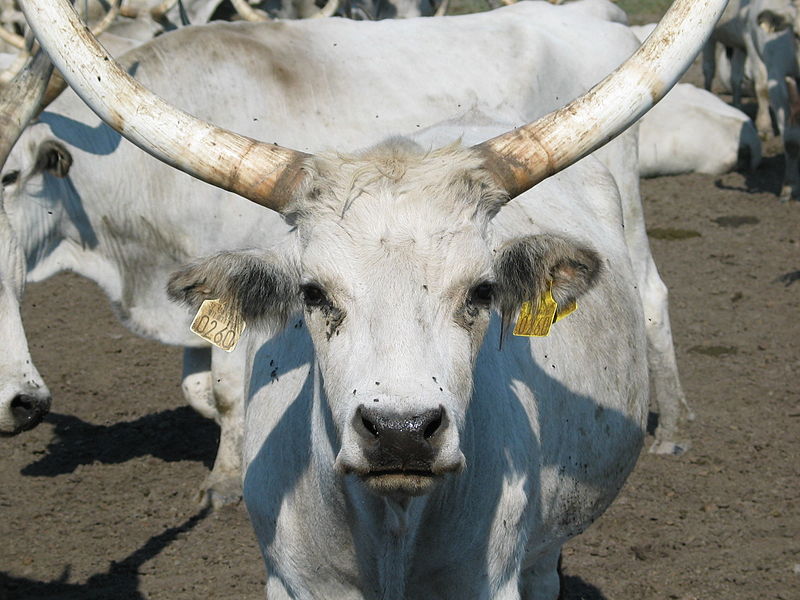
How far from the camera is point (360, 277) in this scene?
298 cm

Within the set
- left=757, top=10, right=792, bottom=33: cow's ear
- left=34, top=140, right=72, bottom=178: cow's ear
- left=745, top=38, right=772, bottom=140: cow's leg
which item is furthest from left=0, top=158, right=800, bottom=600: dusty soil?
left=745, top=38, right=772, bottom=140: cow's leg

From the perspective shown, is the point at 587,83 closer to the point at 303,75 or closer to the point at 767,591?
the point at 303,75

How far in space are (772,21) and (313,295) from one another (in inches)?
422

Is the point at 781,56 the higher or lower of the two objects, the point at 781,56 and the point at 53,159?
the higher

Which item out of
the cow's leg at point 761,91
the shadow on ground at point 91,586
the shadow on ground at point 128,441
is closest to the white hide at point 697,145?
the cow's leg at point 761,91

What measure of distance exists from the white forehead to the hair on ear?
0.17 meters

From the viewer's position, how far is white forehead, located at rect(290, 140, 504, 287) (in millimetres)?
2979

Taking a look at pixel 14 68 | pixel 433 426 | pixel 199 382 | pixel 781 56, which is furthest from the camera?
pixel 781 56

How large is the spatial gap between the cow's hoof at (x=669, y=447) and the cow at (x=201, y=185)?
12 mm

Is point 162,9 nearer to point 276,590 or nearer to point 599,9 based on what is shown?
point 599,9

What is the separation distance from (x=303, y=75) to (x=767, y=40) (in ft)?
25.6

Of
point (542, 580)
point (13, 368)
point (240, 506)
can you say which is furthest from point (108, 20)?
point (542, 580)

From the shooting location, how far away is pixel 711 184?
12961mm

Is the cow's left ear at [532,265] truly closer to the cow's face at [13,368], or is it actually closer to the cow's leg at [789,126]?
the cow's face at [13,368]
